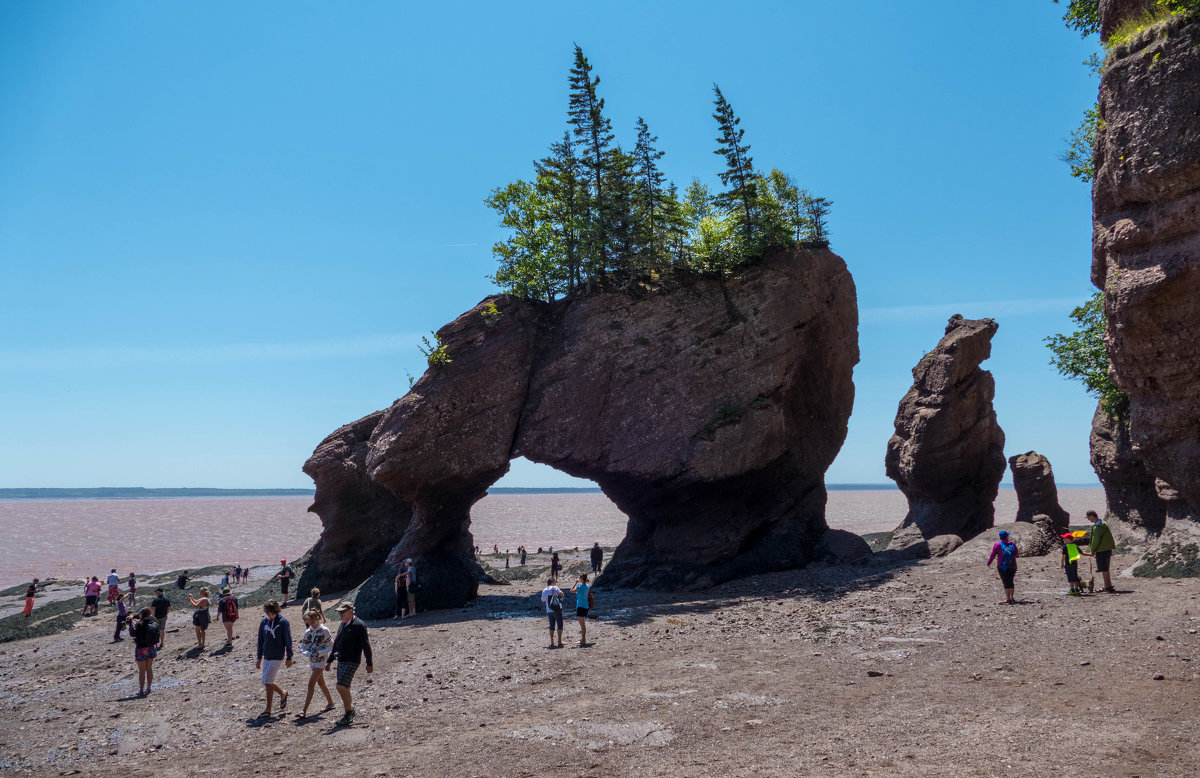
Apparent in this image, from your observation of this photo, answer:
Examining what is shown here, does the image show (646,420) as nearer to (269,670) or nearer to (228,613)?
(228,613)

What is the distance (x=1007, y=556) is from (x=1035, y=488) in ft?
74.7

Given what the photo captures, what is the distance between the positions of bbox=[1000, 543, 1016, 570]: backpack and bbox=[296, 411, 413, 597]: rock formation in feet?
87.8

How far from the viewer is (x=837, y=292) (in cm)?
3200

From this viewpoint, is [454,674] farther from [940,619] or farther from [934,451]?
[934,451]

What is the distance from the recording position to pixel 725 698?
12.3m

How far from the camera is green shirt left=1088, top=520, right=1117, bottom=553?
1841cm

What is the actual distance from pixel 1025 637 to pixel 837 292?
770 inches

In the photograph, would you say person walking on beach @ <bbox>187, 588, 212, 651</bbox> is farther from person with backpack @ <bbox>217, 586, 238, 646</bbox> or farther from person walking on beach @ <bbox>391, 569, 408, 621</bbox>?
person walking on beach @ <bbox>391, 569, 408, 621</bbox>

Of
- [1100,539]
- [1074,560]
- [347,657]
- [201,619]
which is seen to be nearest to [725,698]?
[347,657]

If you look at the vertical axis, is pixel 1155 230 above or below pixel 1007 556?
above

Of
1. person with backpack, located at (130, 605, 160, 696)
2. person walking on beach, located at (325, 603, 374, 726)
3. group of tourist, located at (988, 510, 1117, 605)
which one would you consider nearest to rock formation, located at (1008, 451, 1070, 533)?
group of tourist, located at (988, 510, 1117, 605)

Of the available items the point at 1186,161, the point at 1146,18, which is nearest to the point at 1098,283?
the point at 1186,161

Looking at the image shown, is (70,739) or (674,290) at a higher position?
(674,290)

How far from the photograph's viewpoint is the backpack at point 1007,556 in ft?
59.9
